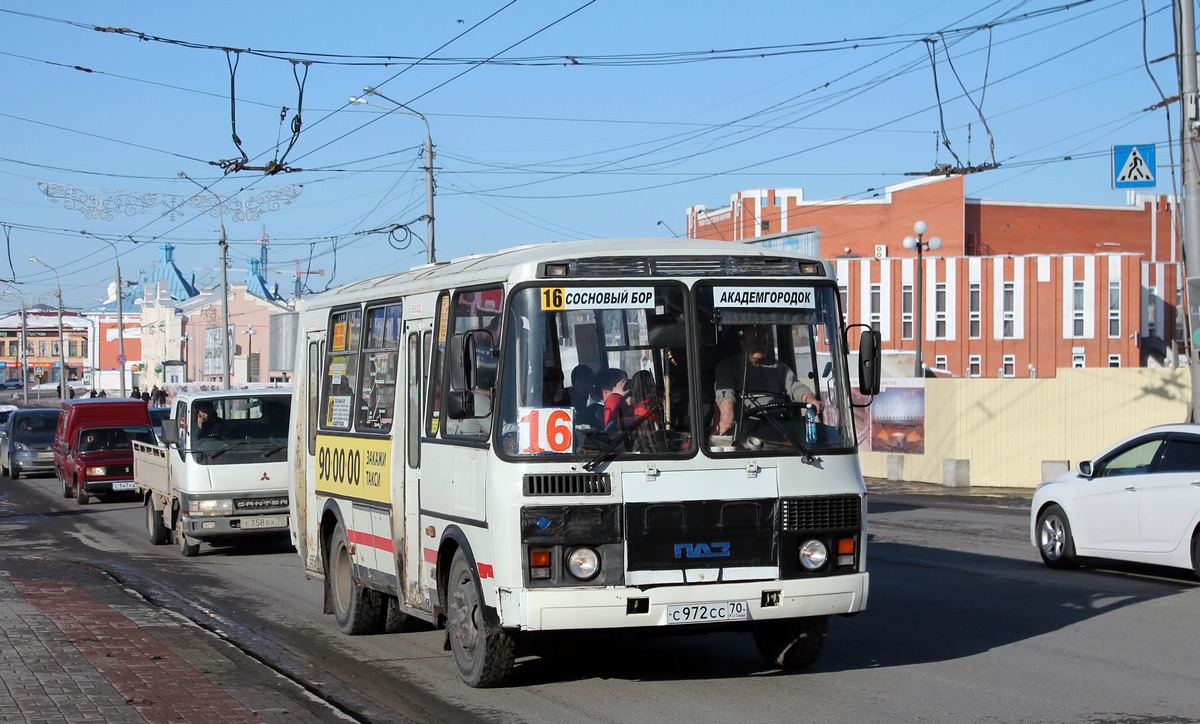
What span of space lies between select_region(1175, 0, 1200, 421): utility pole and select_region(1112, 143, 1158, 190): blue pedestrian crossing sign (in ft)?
3.56

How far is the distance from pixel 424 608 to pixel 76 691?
2.28m

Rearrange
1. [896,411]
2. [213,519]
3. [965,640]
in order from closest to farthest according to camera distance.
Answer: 1. [965,640]
2. [213,519]
3. [896,411]

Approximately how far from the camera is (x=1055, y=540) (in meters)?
14.7

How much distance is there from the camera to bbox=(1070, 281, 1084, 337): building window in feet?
204

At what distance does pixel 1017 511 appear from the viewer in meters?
24.4

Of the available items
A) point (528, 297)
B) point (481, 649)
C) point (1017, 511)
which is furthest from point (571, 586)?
point (1017, 511)

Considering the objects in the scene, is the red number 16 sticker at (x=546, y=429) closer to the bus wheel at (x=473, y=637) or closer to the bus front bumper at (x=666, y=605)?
the bus front bumper at (x=666, y=605)

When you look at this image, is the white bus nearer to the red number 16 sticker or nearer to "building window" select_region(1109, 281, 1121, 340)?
the red number 16 sticker

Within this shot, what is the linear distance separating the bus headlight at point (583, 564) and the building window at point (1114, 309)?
192 feet

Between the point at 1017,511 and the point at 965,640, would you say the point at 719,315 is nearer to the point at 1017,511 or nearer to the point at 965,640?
the point at 965,640

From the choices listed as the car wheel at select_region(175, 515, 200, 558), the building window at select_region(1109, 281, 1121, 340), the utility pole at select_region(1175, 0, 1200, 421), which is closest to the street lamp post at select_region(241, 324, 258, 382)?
the building window at select_region(1109, 281, 1121, 340)

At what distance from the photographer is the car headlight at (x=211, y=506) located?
17.9 metres

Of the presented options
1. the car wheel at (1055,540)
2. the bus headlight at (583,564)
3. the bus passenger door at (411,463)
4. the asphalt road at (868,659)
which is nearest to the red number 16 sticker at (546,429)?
the bus headlight at (583,564)

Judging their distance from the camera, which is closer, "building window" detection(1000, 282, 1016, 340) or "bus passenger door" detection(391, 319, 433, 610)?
"bus passenger door" detection(391, 319, 433, 610)
